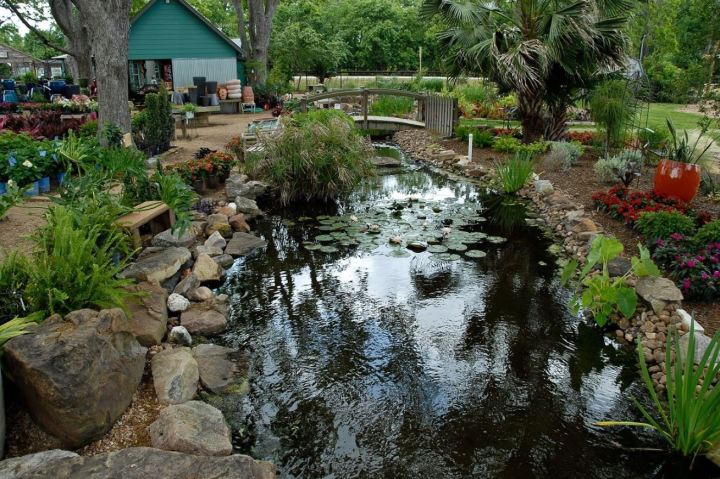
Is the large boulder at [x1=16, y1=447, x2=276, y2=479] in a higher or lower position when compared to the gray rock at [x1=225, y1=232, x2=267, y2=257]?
lower

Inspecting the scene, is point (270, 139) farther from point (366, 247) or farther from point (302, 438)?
point (302, 438)

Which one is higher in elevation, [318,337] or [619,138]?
[619,138]

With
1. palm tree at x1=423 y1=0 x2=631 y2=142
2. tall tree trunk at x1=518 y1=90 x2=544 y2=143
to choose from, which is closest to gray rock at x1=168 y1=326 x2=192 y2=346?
palm tree at x1=423 y1=0 x2=631 y2=142

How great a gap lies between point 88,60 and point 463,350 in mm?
18795

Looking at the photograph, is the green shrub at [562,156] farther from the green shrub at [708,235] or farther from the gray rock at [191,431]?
the gray rock at [191,431]

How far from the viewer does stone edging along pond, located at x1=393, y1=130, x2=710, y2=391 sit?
4285mm

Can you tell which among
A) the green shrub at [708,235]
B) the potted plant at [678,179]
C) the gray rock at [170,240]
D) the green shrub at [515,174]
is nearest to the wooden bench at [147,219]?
the gray rock at [170,240]

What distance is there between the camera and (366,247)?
682 cm

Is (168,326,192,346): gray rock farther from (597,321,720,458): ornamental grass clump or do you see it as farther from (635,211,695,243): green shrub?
(635,211,695,243): green shrub

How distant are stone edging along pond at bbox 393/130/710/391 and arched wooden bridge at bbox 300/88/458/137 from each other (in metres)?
1.60

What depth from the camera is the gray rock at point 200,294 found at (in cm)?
516

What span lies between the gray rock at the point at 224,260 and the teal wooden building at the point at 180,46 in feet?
44.9

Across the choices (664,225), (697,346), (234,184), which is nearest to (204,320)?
(697,346)

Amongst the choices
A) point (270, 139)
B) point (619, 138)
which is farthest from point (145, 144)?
point (619, 138)
